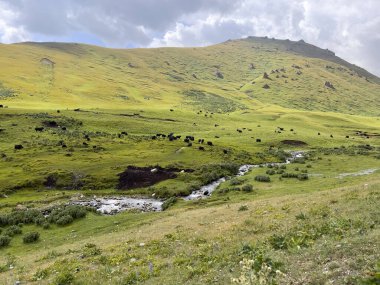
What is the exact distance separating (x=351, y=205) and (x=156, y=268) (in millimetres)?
13038

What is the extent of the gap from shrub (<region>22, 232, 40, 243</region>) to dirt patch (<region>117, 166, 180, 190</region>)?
20.6 metres

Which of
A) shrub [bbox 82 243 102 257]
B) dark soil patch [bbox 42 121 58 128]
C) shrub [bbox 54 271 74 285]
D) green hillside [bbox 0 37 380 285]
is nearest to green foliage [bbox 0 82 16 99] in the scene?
green hillside [bbox 0 37 380 285]

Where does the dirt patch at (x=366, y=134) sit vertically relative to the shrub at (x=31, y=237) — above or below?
above

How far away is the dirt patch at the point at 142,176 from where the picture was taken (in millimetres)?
54219

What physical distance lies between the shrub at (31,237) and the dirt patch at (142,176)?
2060 cm

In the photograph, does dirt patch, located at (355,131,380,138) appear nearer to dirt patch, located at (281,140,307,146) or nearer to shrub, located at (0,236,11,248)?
dirt patch, located at (281,140,307,146)

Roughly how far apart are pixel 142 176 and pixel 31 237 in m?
24.9

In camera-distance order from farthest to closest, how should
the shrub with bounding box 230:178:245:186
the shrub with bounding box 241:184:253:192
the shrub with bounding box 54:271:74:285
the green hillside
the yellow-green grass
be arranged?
the yellow-green grass < the shrub with bounding box 230:178:245:186 < the shrub with bounding box 241:184:253:192 < the shrub with bounding box 54:271:74:285 < the green hillside

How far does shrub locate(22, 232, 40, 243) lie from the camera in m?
32.4

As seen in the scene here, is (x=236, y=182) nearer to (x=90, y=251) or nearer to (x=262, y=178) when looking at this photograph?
(x=262, y=178)

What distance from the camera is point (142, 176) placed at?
56.5 m

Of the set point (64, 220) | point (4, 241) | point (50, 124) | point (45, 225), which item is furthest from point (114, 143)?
point (4, 241)

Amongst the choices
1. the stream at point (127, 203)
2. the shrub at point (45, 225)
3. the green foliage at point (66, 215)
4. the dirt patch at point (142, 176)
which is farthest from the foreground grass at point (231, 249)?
the dirt patch at point (142, 176)

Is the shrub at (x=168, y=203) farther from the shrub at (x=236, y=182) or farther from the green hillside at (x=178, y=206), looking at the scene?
the shrub at (x=236, y=182)
